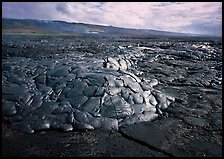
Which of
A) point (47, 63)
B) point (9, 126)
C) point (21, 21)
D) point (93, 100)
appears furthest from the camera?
point (21, 21)

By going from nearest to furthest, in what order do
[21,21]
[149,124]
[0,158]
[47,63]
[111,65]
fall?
[0,158] → [149,124] → [47,63] → [111,65] → [21,21]

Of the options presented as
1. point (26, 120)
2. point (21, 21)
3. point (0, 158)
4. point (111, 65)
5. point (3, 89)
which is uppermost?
point (21, 21)

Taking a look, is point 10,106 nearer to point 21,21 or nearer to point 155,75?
point 155,75

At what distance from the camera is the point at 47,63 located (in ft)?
22.3

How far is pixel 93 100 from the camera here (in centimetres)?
473

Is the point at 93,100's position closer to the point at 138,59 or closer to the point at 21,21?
the point at 138,59

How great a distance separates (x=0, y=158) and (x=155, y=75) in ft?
19.8

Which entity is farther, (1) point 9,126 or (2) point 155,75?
(2) point 155,75

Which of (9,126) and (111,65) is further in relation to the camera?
(111,65)

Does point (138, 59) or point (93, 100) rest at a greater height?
point (138, 59)

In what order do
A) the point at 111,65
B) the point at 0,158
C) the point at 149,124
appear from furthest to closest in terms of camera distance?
1. the point at 111,65
2. the point at 149,124
3. the point at 0,158

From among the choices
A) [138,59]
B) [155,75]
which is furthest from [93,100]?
[138,59]

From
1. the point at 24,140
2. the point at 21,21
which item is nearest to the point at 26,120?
the point at 24,140

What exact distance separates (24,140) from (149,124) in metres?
2.34
